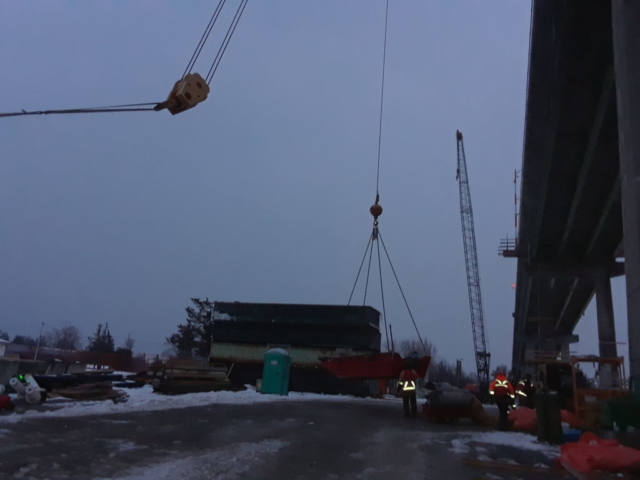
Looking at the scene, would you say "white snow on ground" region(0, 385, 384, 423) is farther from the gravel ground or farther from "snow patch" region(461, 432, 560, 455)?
"snow patch" region(461, 432, 560, 455)

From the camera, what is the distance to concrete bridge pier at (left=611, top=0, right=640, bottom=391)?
40.7 ft

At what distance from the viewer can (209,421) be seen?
13445mm

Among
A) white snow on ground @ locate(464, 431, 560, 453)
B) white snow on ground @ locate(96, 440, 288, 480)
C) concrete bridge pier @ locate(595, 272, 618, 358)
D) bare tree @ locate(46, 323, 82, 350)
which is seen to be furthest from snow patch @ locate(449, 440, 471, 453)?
bare tree @ locate(46, 323, 82, 350)

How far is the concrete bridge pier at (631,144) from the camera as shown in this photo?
489 inches

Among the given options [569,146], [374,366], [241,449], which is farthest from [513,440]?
[569,146]

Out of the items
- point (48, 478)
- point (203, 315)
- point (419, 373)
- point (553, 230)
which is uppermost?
point (553, 230)

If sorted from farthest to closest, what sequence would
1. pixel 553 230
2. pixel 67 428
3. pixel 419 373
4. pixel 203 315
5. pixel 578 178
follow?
1. pixel 203 315
2. pixel 553 230
3. pixel 578 178
4. pixel 419 373
5. pixel 67 428

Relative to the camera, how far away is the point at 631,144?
1280 cm

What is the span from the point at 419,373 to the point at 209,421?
321 inches

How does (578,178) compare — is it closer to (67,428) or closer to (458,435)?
(458,435)

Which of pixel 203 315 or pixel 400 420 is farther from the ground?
pixel 203 315

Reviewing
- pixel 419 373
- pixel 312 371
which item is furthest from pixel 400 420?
pixel 312 371

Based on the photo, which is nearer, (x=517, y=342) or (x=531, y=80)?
(x=531, y=80)

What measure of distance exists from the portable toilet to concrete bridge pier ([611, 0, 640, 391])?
17.3m
